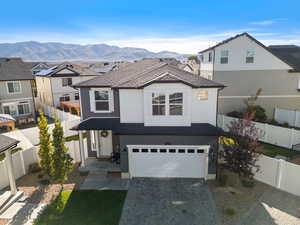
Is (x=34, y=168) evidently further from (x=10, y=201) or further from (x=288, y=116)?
(x=288, y=116)

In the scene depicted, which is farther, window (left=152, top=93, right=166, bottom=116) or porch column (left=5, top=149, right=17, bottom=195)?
window (left=152, top=93, right=166, bottom=116)

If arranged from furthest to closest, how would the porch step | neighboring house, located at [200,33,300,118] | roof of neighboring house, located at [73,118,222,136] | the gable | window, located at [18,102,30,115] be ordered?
1. window, located at [18,102,30,115]
2. neighboring house, located at [200,33,300,118]
3. the gable
4. roof of neighboring house, located at [73,118,222,136]
5. the porch step

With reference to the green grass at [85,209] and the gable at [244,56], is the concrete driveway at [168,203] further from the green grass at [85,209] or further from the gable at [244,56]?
the gable at [244,56]

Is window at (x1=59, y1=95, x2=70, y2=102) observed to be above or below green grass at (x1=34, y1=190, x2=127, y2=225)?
above

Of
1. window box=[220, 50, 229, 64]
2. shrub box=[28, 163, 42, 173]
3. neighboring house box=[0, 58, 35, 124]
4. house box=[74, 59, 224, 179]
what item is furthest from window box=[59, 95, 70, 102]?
window box=[220, 50, 229, 64]

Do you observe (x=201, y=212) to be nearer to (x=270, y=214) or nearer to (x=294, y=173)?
(x=270, y=214)

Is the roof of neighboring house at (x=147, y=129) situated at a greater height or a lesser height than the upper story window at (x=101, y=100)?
lesser

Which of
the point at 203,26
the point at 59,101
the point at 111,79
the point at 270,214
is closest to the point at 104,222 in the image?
the point at 270,214

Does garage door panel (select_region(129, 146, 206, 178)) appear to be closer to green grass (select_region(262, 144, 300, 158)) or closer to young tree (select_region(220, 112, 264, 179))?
young tree (select_region(220, 112, 264, 179))

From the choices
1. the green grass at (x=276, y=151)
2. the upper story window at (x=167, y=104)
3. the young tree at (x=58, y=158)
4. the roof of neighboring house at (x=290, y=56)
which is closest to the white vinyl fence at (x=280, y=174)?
the green grass at (x=276, y=151)
